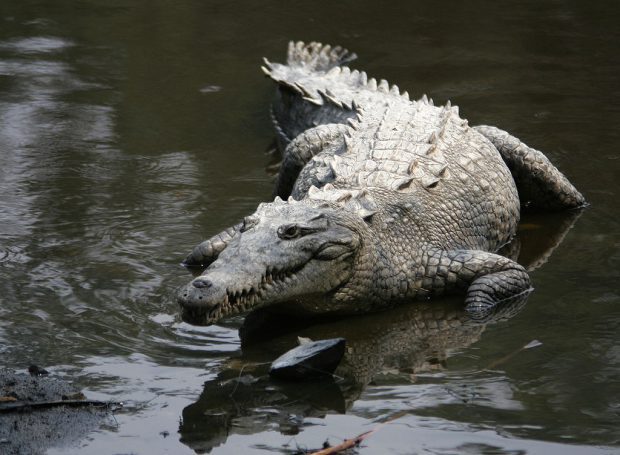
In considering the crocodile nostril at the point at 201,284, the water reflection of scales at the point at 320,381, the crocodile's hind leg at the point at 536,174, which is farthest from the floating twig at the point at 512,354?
the crocodile's hind leg at the point at 536,174

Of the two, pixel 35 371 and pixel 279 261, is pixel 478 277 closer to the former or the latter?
pixel 279 261

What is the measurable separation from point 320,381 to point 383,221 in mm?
1304

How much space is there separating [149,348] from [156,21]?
25.9 ft

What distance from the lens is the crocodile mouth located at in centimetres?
449

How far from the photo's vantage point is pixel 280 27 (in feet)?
38.2

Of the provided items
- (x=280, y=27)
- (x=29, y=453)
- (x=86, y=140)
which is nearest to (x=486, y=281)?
(x=29, y=453)

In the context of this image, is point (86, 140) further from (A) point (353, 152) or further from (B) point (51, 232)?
(A) point (353, 152)

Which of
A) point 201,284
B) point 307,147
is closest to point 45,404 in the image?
point 201,284

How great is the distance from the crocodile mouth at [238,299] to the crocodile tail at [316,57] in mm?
4710

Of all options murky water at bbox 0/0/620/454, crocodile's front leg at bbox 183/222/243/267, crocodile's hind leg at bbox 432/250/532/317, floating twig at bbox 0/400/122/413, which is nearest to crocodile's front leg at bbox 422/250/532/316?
crocodile's hind leg at bbox 432/250/532/317

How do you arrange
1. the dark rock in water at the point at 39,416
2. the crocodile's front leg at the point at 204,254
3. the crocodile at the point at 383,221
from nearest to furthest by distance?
the dark rock in water at the point at 39,416, the crocodile at the point at 383,221, the crocodile's front leg at the point at 204,254

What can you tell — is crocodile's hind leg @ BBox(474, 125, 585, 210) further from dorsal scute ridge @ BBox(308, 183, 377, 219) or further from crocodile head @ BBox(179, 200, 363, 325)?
crocodile head @ BBox(179, 200, 363, 325)

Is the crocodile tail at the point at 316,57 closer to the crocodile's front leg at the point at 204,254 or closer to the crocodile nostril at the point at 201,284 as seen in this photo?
the crocodile's front leg at the point at 204,254

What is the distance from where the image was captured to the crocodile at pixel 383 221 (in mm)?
4895
